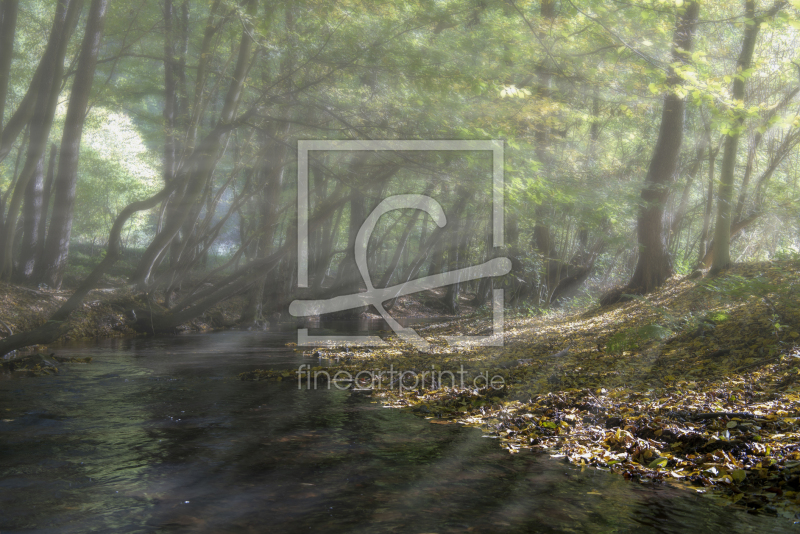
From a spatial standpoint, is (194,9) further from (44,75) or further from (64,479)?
(64,479)

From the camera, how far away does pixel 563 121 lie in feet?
47.9

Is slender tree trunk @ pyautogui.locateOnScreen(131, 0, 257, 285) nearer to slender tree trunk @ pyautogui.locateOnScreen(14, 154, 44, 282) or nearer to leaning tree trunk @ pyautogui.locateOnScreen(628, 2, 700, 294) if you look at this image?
slender tree trunk @ pyautogui.locateOnScreen(14, 154, 44, 282)

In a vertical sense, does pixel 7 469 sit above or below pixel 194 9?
below

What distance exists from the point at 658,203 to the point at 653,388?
853 cm

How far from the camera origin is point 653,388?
18.2ft

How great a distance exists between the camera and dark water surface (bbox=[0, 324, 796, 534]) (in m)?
2.98

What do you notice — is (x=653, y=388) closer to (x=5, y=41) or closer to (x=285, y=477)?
(x=285, y=477)

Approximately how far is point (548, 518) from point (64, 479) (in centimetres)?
301

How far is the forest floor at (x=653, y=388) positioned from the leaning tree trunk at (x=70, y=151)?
686 centimetres

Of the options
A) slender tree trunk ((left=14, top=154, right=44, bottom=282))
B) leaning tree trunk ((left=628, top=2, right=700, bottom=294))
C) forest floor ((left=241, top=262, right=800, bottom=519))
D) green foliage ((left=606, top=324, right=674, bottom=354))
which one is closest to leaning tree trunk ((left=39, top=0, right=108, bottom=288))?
slender tree trunk ((left=14, top=154, right=44, bottom=282))

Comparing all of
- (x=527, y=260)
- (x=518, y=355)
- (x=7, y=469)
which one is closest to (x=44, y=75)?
(x=7, y=469)

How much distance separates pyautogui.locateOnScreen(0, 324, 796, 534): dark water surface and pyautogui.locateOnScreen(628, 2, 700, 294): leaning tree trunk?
917 cm

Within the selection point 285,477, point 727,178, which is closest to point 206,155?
point 285,477

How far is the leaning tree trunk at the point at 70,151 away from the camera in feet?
36.0
